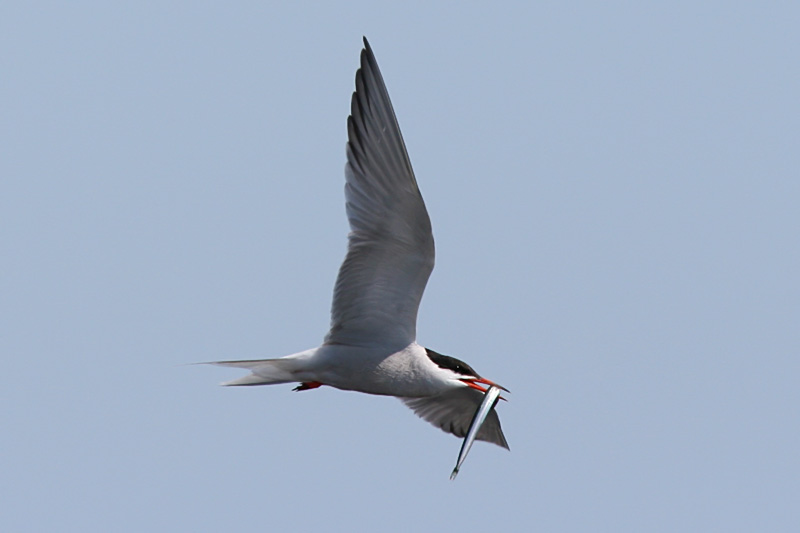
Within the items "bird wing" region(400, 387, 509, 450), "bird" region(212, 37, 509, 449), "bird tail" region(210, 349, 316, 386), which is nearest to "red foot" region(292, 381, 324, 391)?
"bird" region(212, 37, 509, 449)

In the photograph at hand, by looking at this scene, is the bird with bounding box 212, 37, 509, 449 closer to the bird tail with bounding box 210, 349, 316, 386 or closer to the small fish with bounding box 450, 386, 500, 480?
the bird tail with bounding box 210, 349, 316, 386

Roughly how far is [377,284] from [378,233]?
1.29 ft

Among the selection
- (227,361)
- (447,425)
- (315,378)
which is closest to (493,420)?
(447,425)

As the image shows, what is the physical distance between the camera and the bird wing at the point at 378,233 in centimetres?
691

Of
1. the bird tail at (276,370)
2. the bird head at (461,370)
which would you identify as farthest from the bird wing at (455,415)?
the bird tail at (276,370)

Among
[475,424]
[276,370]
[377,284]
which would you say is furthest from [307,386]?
[475,424]

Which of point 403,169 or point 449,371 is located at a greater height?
point 403,169

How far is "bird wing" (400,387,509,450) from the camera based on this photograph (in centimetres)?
873

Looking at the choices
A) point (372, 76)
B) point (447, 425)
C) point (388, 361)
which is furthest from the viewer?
point (447, 425)

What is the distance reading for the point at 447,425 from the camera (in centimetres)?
→ 890

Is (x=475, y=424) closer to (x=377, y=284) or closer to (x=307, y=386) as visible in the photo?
(x=377, y=284)

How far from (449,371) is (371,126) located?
195cm

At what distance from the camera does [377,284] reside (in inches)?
285

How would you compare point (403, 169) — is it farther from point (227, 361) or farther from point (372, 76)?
point (227, 361)
